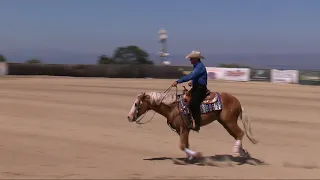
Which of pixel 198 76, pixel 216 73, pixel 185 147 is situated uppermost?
pixel 198 76

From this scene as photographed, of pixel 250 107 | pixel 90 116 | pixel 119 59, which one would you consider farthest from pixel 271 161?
pixel 119 59

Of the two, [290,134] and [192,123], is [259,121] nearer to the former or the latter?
[290,134]

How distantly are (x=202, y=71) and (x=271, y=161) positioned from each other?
234 centimetres

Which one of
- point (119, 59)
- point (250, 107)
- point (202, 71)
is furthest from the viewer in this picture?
point (119, 59)

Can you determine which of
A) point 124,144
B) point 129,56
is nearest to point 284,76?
point 129,56

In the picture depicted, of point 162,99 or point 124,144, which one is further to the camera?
point 124,144

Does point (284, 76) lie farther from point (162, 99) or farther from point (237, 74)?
point (162, 99)

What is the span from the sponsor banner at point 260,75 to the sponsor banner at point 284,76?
1.39 ft

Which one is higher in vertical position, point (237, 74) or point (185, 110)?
point (237, 74)

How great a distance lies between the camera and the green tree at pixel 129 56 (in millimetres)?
62000

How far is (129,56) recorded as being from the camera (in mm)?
62656

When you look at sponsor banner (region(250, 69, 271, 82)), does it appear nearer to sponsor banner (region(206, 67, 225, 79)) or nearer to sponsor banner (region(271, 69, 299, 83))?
sponsor banner (region(271, 69, 299, 83))

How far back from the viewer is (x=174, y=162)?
1012 centimetres

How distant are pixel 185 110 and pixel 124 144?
2.58 metres
